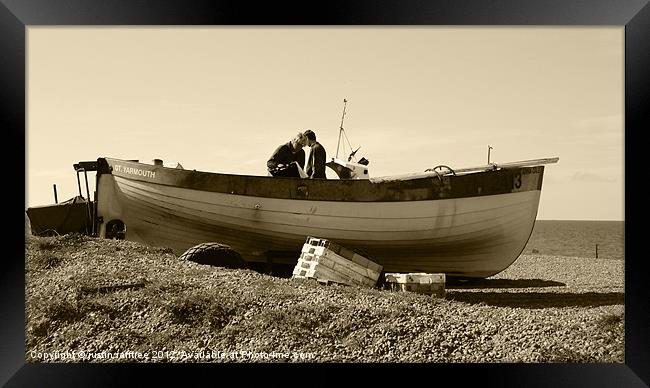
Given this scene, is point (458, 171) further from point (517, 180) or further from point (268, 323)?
point (268, 323)

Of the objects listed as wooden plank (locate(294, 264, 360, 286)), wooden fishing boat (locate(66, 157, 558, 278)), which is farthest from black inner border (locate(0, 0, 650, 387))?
wooden fishing boat (locate(66, 157, 558, 278))

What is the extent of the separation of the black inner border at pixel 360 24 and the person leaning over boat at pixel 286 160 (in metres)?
3.44

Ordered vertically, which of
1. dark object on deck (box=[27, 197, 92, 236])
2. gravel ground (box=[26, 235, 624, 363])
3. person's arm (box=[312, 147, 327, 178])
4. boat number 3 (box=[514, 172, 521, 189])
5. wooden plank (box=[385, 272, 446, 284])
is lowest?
gravel ground (box=[26, 235, 624, 363])

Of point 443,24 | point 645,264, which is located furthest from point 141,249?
point 645,264

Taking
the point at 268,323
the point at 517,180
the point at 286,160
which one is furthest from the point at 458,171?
the point at 268,323

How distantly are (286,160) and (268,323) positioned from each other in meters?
3.52

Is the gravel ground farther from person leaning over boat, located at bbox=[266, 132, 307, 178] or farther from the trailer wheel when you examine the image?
person leaning over boat, located at bbox=[266, 132, 307, 178]

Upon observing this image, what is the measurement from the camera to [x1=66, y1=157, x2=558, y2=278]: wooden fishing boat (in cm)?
984

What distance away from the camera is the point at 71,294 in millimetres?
7684

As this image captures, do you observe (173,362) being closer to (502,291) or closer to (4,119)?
(4,119)

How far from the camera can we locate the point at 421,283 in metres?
8.70

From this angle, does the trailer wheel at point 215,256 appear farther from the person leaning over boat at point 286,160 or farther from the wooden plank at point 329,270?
the person leaning over boat at point 286,160

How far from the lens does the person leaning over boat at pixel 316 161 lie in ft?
32.9

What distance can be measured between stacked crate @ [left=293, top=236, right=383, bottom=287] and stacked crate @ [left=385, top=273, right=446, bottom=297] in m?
0.37
